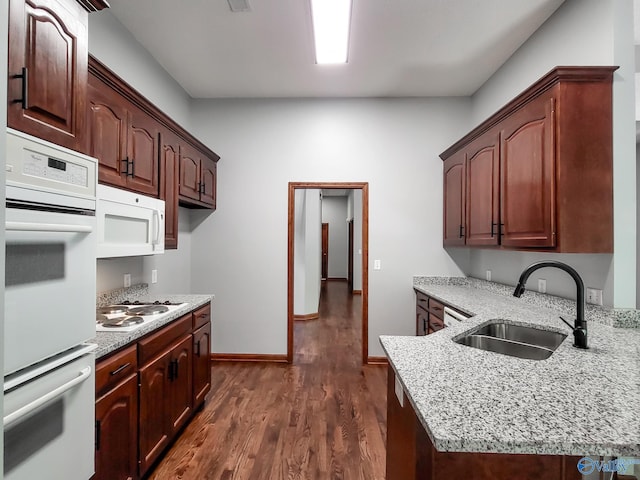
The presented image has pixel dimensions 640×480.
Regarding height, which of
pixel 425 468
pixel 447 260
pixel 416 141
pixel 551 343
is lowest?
pixel 425 468

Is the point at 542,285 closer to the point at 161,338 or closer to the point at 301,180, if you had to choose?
the point at 301,180

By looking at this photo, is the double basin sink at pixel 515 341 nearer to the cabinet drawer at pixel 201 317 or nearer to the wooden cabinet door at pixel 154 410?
the wooden cabinet door at pixel 154 410

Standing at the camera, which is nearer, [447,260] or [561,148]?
[561,148]

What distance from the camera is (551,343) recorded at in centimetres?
167

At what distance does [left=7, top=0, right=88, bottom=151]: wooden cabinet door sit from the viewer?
38.9 inches

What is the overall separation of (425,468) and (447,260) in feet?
9.80

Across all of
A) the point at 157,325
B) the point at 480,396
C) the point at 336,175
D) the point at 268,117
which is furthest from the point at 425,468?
the point at 268,117

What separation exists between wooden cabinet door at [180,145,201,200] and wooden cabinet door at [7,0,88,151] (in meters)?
1.51

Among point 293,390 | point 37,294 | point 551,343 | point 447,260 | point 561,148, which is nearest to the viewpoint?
point 37,294

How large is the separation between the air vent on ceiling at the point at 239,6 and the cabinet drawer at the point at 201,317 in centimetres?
227

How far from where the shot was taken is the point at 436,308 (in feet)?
9.60

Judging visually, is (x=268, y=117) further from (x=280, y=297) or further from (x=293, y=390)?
(x=293, y=390)

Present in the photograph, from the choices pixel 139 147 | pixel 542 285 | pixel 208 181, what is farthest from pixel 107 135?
pixel 542 285

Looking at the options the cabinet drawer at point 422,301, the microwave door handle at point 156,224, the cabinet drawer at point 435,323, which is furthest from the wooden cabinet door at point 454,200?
the microwave door handle at point 156,224
